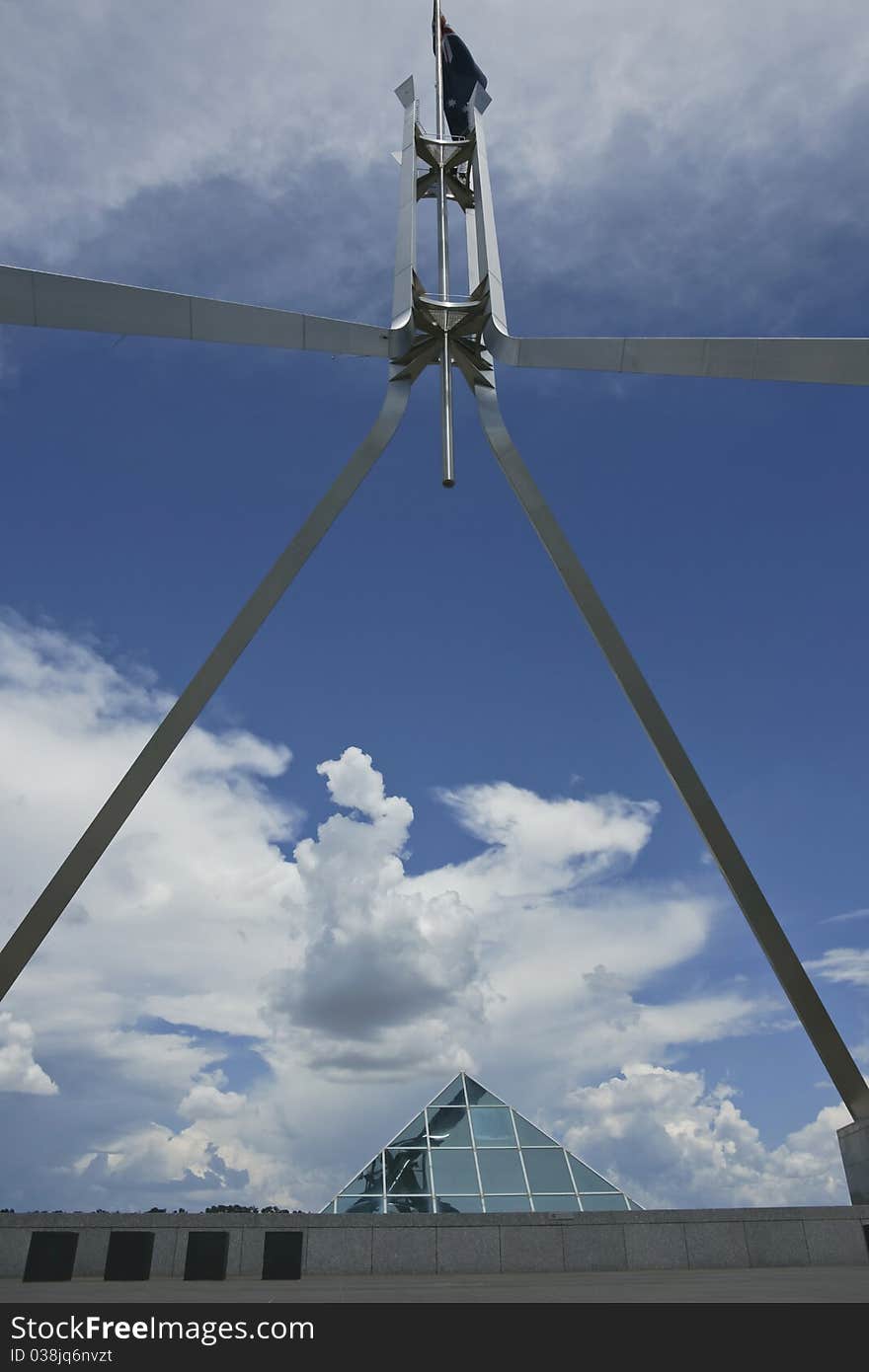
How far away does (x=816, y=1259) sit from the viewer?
15562 millimetres

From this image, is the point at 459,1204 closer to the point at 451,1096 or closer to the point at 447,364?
the point at 451,1096

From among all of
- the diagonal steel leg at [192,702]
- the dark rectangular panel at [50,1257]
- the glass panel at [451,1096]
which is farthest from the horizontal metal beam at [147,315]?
the glass panel at [451,1096]

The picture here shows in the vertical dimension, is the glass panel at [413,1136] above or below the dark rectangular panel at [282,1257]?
above

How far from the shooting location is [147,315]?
1841 cm

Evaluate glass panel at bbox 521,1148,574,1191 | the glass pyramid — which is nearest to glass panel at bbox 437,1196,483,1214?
the glass pyramid

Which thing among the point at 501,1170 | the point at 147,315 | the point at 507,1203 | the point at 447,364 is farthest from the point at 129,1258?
the point at 447,364

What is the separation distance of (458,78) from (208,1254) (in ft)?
102

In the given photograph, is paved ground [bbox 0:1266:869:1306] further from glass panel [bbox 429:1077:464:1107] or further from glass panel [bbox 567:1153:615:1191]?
glass panel [bbox 429:1077:464:1107]

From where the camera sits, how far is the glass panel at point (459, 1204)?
22094 millimetres

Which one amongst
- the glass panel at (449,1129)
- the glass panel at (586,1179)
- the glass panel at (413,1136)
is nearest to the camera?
the glass panel at (586,1179)

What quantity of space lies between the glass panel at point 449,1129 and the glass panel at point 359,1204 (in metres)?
1.87

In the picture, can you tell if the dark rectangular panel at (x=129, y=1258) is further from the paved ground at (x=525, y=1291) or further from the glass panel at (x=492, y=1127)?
the glass panel at (x=492, y=1127)

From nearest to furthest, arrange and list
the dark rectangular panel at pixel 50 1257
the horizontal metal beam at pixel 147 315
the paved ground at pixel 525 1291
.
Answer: the paved ground at pixel 525 1291 → the dark rectangular panel at pixel 50 1257 → the horizontal metal beam at pixel 147 315
